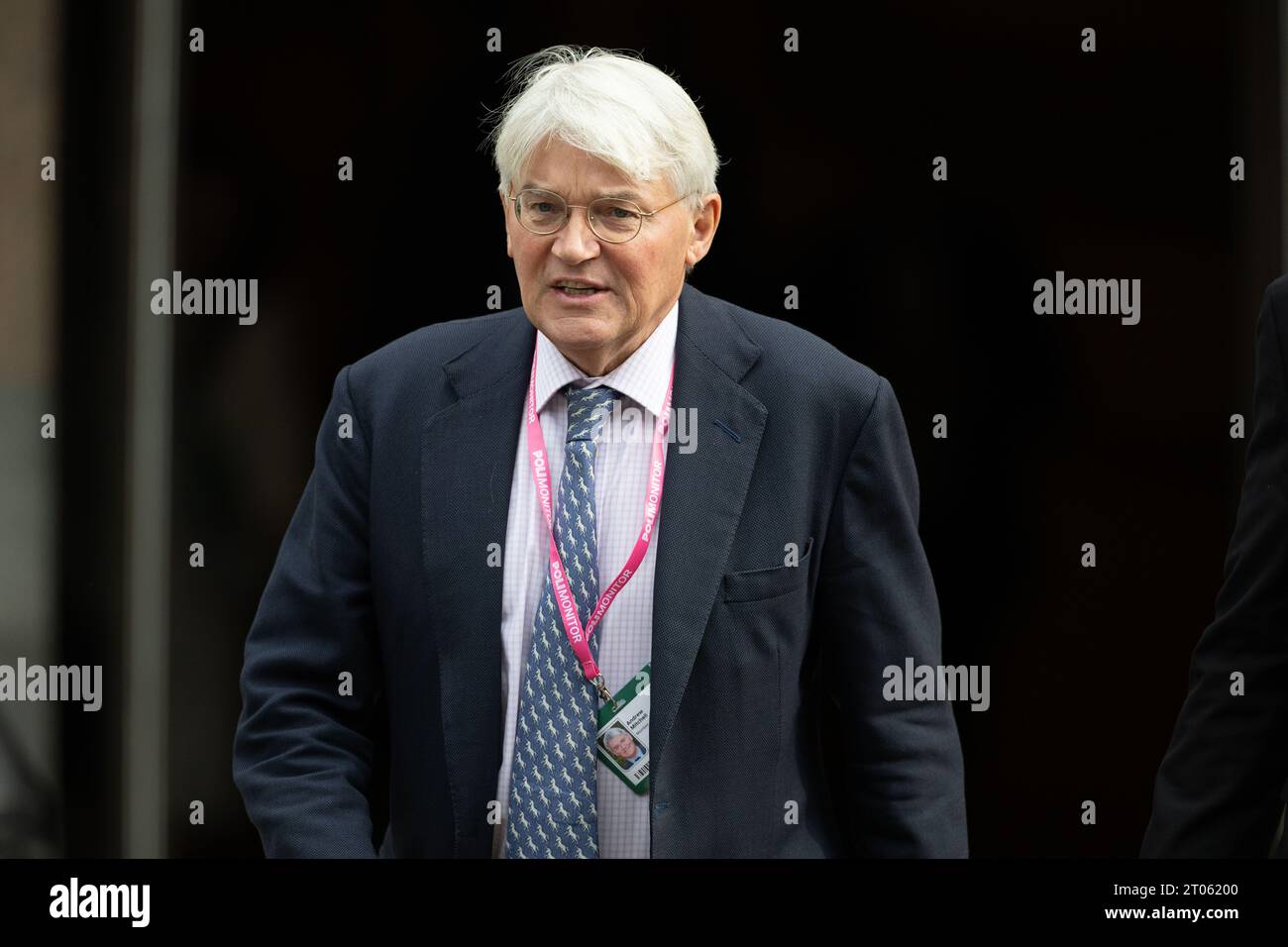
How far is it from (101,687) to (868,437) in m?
1.97

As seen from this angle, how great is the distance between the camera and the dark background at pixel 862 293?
3488 mm

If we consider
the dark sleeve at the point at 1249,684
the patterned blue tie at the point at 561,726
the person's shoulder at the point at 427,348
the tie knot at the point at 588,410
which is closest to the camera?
the dark sleeve at the point at 1249,684

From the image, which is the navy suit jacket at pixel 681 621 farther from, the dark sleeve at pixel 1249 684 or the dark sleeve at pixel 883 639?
the dark sleeve at pixel 1249 684

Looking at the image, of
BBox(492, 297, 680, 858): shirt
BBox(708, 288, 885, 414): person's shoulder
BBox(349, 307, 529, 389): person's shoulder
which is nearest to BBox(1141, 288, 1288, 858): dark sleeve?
BBox(708, 288, 885, 414): person's shoulder

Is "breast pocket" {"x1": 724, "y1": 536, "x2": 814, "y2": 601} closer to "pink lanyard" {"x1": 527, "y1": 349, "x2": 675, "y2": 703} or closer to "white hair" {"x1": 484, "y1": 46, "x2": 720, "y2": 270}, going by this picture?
"pink lanyard" {"x1": 527, "y1": 349, "x2": 675, "y2": 703}

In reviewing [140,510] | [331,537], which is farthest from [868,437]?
→ [140,510]

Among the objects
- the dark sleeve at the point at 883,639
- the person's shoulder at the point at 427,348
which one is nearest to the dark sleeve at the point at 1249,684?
the dark sleeve at the point at 883,639

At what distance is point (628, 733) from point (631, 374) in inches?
27.9

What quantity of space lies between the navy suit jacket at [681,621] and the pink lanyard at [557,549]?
0.03 metres

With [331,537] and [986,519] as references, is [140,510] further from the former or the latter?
[986,519]

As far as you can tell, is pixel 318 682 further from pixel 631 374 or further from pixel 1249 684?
pixel 1249 684

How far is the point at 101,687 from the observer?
11.8ft

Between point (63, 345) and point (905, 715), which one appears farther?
point (63, 345)

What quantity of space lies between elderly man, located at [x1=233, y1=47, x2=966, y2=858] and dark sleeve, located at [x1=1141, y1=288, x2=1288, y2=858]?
0.50m
